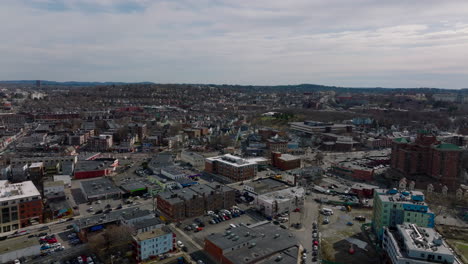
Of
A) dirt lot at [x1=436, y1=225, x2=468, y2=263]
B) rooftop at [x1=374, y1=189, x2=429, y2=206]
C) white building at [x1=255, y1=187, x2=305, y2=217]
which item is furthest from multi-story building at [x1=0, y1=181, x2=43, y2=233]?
dirt lot at [x1=436, y1=225, x2=468, y2=263]

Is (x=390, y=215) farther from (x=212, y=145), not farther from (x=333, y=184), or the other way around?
(x=212, y=145)

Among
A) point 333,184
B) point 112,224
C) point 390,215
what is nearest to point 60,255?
point 112,224

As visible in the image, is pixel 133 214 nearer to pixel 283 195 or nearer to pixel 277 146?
pixel 283 195

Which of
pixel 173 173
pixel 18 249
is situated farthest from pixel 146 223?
pixel 173 173

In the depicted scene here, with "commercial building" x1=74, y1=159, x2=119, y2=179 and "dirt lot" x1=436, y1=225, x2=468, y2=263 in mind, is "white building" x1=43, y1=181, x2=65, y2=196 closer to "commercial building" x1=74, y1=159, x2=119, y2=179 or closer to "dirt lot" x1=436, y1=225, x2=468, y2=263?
"commercial building" x1=74, y1=159, x2=119, y2=179

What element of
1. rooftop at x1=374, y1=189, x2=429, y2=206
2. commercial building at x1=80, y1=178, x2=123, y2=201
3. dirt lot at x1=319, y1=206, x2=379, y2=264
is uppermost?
rooftop at x1=374, y1=189, x2=429, y2=206

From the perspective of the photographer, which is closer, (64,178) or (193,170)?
(64,178)

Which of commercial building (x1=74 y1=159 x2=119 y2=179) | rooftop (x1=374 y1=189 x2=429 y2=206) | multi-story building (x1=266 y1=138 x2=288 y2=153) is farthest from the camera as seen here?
multi-story building (x1=266 y1=138 x2=288 y2=153)

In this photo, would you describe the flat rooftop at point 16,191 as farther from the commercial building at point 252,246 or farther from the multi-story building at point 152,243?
the commercial building at point 252,246
